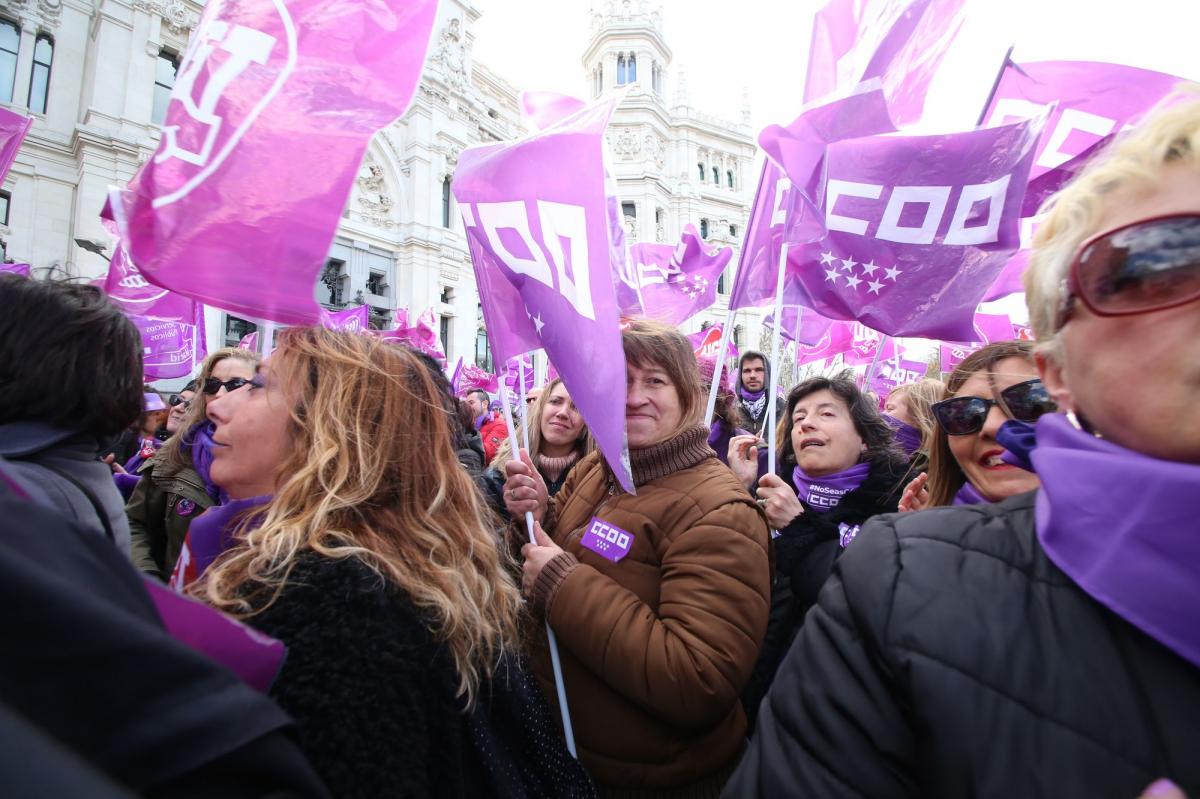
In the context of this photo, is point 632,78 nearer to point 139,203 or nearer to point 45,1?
point 45,1

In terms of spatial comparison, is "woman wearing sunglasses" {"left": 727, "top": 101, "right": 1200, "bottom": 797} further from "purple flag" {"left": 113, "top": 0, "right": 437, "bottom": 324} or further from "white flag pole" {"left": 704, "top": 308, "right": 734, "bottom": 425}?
"white flag pole" {"left": 704, "top": 308, "right": 734, "bottom": 425}

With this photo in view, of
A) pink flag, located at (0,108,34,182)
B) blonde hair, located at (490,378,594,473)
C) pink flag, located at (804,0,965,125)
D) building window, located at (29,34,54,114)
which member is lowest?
blonde hair, located at (490,378,594,473)

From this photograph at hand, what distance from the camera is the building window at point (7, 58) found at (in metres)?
17.0

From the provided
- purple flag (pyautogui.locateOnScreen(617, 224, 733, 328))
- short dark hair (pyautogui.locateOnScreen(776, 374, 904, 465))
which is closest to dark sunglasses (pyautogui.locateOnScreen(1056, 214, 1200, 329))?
short dark hair (pyautogui.locateOnScreen(776, 374, 904, 465))

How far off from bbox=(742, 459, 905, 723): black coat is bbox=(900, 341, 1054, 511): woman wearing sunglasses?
1.38 feet

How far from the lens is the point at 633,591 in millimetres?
1681

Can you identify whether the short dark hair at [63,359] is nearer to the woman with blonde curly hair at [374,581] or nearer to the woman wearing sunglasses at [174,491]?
the woman with blonde curly hair at [374,581]

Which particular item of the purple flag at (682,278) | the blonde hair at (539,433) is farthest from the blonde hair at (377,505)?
the purple flag at (682,278)

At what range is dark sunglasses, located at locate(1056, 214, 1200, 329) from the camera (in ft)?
2.49

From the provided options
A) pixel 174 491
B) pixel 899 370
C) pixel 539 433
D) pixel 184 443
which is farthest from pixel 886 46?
pixel 899 370

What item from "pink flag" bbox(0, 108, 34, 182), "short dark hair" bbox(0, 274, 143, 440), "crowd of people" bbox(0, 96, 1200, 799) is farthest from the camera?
"pink flag" bbox(0, 108, 34, 182)

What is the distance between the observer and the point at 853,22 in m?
3.12

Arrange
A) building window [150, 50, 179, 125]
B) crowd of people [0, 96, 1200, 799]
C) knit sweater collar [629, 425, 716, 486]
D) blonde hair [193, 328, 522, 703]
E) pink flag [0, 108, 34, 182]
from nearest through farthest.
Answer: crowd of people [0, 96, 1200, 799], blonde hair [193, 328, 522, 703], knit sweater collar [629, 425, 716, 486], pink flag [0, 108, 34, 182], building window [150, 50, 179, 125]

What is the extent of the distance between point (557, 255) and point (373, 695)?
141cm
